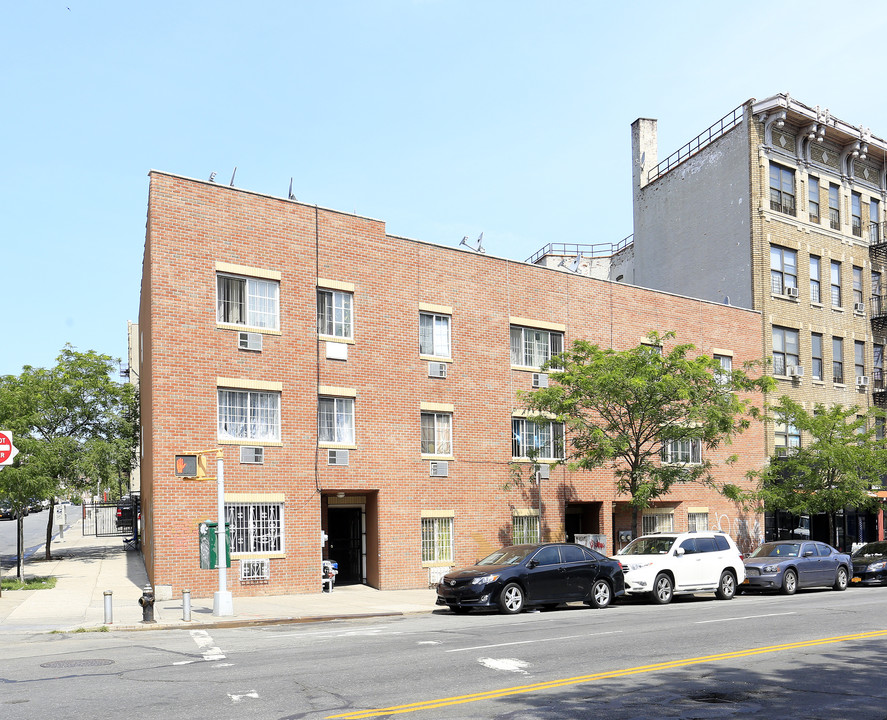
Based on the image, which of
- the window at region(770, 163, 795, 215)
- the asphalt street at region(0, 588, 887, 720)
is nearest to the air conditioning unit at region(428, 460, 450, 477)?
the asphalt street at region(0, 588, 887, 720)

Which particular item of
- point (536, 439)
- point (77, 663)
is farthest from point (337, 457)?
point (77, 663)

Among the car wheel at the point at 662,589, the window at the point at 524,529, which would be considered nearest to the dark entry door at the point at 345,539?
the window at the point at 524,529

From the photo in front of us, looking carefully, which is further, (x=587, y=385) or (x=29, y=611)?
(x=587, y=385)

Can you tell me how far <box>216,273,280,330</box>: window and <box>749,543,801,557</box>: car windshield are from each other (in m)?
15.3

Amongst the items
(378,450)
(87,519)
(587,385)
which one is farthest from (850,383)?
(87,519)

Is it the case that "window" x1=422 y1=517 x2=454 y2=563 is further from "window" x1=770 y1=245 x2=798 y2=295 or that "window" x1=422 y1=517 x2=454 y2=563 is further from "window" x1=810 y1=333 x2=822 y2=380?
"window" x1=810 y1=333 x2=822 y2=380

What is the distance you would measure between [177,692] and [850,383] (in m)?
35.5

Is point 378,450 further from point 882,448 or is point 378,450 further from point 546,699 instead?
point 882,448

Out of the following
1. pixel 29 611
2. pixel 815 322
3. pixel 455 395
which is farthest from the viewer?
pixel 815 322

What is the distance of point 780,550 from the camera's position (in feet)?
85.6

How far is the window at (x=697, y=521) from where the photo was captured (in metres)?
32.6

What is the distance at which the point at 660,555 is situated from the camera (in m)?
22.2

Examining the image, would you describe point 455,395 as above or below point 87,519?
above

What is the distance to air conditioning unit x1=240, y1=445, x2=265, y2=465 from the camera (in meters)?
22.8
